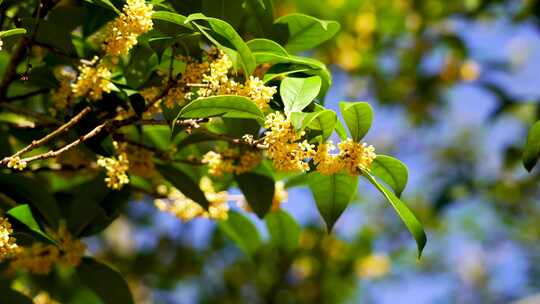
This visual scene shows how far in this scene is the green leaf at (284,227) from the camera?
213cm

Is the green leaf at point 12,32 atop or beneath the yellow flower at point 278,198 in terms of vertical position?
beneath

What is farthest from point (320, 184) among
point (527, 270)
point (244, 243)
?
point (527, 270)

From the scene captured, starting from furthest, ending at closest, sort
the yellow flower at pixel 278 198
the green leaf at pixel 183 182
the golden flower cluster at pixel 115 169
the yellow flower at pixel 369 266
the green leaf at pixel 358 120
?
the yellow flower at pixel 369 266, the yellow flower at pixel 278 198, the green leaf at pixel 183 182, the golden flower cluster at pixel 115 169, the green leaf at pixel 358 120

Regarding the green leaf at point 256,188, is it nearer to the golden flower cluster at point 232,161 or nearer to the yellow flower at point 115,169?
the golden flower cluster at point 232,161

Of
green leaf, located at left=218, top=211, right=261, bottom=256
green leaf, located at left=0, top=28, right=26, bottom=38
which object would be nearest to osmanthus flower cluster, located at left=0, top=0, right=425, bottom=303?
green leaf, located at left=0, top=28, right=26, bottom=38

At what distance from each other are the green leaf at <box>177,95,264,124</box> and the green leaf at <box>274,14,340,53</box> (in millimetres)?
371

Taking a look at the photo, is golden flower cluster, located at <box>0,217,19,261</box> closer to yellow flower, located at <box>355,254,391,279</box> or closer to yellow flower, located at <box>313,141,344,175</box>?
yellow flower, located at <box>313,141,344,175</box>

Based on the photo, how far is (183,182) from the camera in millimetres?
1675

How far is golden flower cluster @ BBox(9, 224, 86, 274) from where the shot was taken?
158 cm

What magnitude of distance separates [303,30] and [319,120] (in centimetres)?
36

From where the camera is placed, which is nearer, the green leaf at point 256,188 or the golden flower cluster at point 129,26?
the golden flower cluster at point 129,26

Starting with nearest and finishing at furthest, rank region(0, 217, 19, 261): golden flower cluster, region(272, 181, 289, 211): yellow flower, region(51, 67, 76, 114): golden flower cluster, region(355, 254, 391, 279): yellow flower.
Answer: region(0, 217, 19, 261): golden flower cluster, region(51, 67, 76, 114): golden flower cluster, region(272, 181, 289, 211): yellow flower, region(355, 254, 391, 279): yellow flower

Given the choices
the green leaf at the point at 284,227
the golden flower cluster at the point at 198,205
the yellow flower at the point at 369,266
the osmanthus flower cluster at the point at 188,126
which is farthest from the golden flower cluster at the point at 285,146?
the yellow flower at the point at 369,266

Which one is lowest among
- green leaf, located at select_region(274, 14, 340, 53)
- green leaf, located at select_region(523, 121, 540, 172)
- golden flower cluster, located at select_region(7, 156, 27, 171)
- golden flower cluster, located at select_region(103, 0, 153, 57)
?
golden flower cluster, located at select_region(7, 156, 27, 171)
